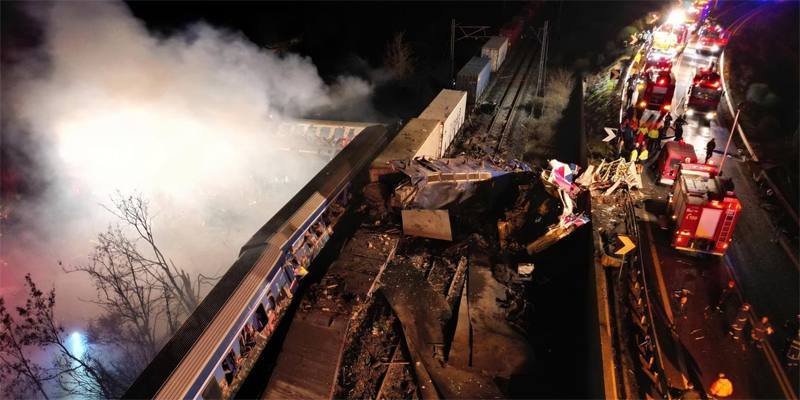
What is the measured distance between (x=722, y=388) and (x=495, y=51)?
2108 centimetres

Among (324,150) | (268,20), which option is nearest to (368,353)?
(324,150)

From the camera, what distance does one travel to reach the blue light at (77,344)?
19673 mm

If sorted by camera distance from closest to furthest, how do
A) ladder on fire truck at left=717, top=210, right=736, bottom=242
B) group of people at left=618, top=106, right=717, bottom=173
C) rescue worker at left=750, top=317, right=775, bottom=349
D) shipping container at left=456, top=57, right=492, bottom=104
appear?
rescue worker at left=750, top=317, right=775, bottom=349 → ladder on fire truck at left=717, top=210, right=736, bottom=242 → group of people at left=618, top=106, right=717, bottom=173 → shipping container at left=456, top=57, right=492, bottom=104

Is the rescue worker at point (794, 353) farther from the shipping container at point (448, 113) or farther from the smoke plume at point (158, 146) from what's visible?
the smoke plume at point (158, 146)

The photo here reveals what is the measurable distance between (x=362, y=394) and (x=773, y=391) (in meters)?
6.54

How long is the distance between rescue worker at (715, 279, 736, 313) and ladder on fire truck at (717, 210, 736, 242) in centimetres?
91

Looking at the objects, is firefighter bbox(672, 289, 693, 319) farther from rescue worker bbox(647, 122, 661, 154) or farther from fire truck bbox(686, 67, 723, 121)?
fire truck bbox(686, 67, 723, 121)

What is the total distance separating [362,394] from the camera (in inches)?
295

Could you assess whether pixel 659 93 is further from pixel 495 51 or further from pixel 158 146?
pixel 158 146

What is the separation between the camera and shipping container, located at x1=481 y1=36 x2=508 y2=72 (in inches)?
952

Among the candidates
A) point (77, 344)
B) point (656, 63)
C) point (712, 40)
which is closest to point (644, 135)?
point (656, 63)

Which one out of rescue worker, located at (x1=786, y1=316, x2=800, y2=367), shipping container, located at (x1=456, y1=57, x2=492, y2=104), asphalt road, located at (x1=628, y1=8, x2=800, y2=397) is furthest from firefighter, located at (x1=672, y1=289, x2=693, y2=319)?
shipping container, located at (x1=456, y1=57, x2=492, y2=104)

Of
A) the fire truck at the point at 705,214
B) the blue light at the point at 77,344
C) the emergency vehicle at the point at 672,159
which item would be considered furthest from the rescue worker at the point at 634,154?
the blue light at the point at 77,344

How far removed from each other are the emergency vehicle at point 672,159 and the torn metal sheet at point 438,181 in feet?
13.8
